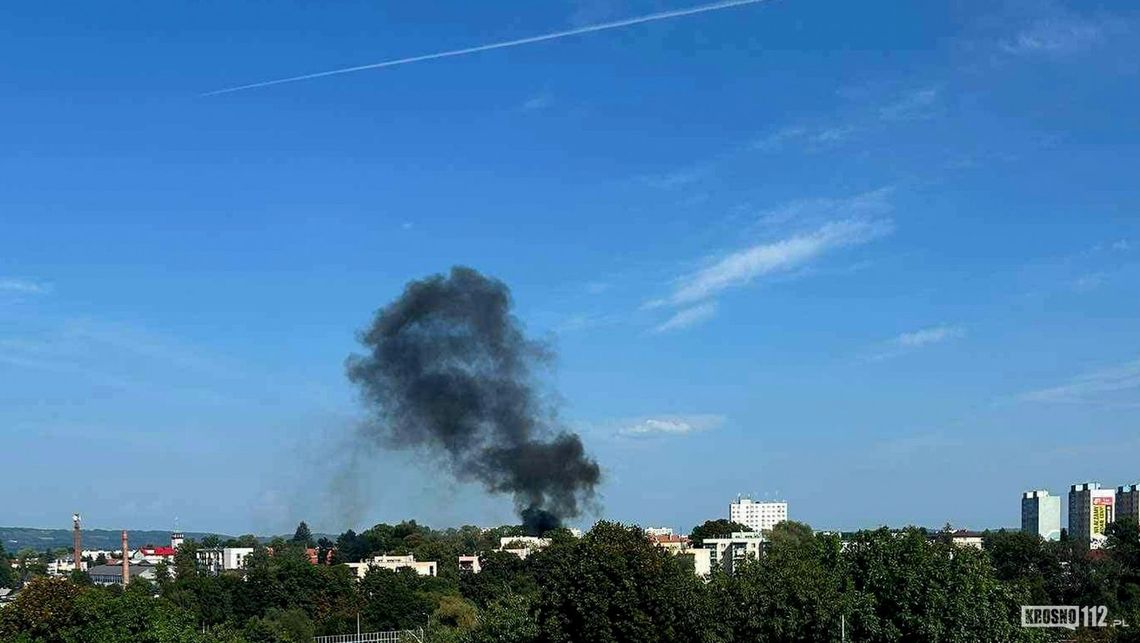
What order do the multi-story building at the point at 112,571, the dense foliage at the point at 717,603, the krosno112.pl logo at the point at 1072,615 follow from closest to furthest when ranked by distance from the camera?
1. the dense foliage at the point at 717,603
2. the krosno112.pl logo at the point at 1072,615
3. the multi-story building at the point at 112,571

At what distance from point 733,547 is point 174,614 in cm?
5715

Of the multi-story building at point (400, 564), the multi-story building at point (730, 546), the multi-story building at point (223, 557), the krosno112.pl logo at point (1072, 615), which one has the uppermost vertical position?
the krosno112.pl logo at point (1072, 615)

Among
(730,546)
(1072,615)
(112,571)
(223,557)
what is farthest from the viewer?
(112,571)

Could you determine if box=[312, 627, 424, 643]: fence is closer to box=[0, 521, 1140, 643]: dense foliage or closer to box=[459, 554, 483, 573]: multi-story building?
box=[0, 521, 1140, 643]: dense foliage

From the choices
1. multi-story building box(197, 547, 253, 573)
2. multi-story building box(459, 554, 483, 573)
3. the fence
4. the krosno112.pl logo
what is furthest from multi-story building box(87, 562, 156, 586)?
the krosno112.pl logo

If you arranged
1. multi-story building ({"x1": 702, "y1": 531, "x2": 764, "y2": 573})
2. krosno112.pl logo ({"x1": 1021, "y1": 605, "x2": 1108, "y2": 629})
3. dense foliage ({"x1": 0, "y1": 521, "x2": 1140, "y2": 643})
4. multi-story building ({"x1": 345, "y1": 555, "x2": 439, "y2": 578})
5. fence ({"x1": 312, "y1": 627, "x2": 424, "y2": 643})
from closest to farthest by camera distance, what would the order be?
dense foliage ({"x1": 0, "y1": 521, "x2": 1140, "y2": 643}), krosno112.pl logo ({"x1": 1021, "y1": 605, "x2": 1108, "y2": 629}), fence ({"x1": 312, "y1": 627, "x2": 424, "y2": 643}), multi-story building ({"x1": 702, "y1": 531, "x2": 764, "y2": 573}), multi-story building ({"x1": 345, "y1": 555, "x2": 439, "y2": 578})

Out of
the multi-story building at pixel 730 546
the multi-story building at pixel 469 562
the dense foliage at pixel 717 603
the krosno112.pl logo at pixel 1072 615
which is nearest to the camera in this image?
the dense foliage at pixel 717 603

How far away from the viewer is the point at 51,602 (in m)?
34.9

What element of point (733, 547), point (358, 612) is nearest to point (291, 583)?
point (358, 612)

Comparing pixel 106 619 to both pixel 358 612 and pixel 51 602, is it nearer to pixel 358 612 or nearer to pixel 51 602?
pixel 51 602

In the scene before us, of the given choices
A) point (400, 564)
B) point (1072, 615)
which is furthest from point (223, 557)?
point (1072, 615)

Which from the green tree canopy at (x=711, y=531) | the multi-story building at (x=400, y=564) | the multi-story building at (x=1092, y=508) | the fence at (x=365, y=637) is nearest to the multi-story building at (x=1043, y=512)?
the multi-story building at (x=1092, y=508)

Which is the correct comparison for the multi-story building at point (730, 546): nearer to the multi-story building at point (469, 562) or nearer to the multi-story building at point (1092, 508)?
the multi-story building at point (469, 562)

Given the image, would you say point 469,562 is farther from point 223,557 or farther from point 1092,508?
point 1092,508
